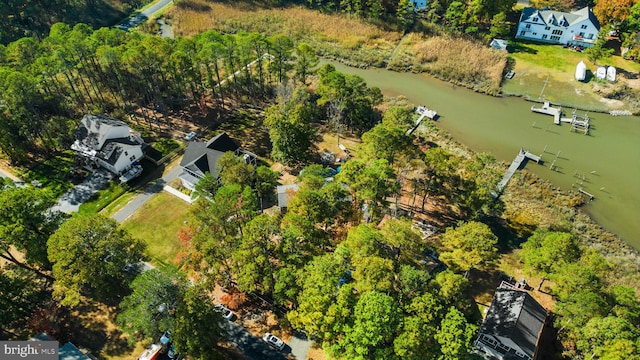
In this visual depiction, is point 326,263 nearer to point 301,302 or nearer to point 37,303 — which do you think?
point 301,302

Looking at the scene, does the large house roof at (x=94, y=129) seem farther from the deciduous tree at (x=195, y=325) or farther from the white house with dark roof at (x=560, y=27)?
the white house with dark roof at (x=560, y=27)

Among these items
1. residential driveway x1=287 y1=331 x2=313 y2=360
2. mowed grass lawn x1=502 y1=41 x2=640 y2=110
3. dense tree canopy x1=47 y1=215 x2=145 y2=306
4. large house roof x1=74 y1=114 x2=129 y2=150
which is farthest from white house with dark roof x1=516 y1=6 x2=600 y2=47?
dense tree canopy x1=47 y1=215 x2=145 y2=306

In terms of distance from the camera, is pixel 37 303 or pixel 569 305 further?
pixel 37 303

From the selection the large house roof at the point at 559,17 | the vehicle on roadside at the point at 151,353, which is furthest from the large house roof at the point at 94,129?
the large house roof at the point at 559,17

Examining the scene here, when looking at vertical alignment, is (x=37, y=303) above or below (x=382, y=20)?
below

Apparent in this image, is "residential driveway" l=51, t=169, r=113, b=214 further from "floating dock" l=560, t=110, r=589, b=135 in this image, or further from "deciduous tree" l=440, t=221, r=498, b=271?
"floating dock" l=560, t=110, r=589, b=135

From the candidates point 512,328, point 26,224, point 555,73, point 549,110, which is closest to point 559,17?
point 555,73

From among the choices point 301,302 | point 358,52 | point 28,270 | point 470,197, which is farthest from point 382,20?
point 28,270
